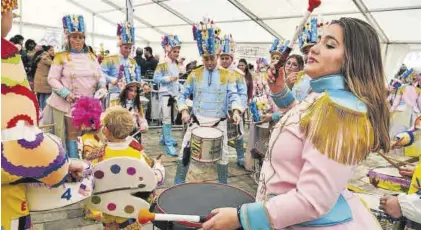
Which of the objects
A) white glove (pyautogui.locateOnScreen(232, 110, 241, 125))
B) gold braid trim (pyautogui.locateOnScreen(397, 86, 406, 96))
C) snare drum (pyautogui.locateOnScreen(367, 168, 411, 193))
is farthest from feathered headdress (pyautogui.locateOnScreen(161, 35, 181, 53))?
snare drum (pyautogui.locateOnScreen(367, 168, 411, 193))

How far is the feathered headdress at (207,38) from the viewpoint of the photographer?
4.00 metres

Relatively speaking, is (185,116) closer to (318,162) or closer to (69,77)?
(69,77)

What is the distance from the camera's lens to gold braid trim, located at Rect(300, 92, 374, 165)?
1.15 metres

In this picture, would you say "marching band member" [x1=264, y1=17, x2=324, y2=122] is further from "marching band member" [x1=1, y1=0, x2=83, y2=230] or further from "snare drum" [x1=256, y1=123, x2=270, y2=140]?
"marching band member" [x1=1, y1=0, x2=83, y2=230]

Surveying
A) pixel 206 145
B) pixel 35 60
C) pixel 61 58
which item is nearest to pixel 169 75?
pixel 35 60

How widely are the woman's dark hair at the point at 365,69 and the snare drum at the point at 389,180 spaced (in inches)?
71.5

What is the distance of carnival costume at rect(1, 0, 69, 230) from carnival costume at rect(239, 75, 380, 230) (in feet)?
2.72

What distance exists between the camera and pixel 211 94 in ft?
13.5

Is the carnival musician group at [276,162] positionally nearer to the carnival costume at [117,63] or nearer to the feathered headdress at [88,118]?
the feathered headdress at [88,118]

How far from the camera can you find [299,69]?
4.55 m

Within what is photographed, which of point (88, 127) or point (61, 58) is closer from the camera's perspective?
point (88, 127)

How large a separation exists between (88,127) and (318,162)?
2.61 meters

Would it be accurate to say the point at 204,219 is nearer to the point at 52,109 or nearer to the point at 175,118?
the point at 52,109

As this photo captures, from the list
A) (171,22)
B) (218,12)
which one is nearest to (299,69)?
(218,12)
